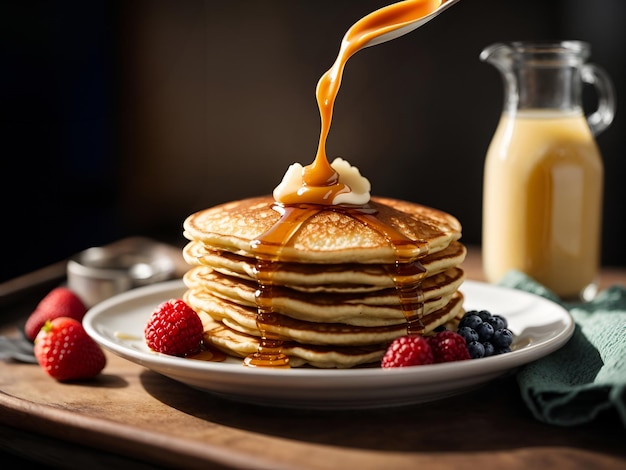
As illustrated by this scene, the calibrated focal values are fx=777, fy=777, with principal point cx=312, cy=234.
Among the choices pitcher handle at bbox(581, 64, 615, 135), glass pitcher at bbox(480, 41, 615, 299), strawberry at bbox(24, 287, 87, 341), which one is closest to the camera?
strawberry at bbox(24, 287, 87, 341)

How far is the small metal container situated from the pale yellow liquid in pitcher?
3.05 feet

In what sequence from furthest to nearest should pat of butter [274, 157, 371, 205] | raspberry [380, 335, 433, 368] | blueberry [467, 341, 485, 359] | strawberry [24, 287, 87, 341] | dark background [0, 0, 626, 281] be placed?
1. dark background [0, 0, 626, 281]
2. strawberry [24, 287, 87, 341]
3. pat of butter [274, 157, 371, 205]
4. blueberry [467, 341, 485, 359]
5. raspberry [380, 335, 433, 368]

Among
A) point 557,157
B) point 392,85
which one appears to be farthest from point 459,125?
point 557,157

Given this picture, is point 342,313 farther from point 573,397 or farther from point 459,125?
point 459,125

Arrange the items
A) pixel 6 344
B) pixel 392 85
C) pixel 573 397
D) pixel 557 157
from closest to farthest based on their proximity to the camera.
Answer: pixel 573 397 → pixel 6 344 → pixel 557 157 → pixel 392 85

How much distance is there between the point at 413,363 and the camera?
117 cm

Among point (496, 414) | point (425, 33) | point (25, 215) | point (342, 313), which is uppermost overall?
point (425, 33)

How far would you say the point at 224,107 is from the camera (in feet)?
11.6

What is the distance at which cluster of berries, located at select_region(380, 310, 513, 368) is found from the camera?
1.17m

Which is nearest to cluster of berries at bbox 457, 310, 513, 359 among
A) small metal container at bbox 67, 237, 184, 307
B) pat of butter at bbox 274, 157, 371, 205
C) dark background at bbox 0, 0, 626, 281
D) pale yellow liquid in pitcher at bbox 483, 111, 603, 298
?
pat of butter at bbox 274, 157, 371, 205

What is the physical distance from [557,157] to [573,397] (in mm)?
923

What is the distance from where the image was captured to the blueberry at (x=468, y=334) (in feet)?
4.30

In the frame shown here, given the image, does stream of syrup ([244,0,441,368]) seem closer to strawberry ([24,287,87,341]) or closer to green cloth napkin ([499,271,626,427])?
green cloth napkin ([499,271,626,427])

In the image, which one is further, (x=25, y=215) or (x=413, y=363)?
(x=25, y=215)
